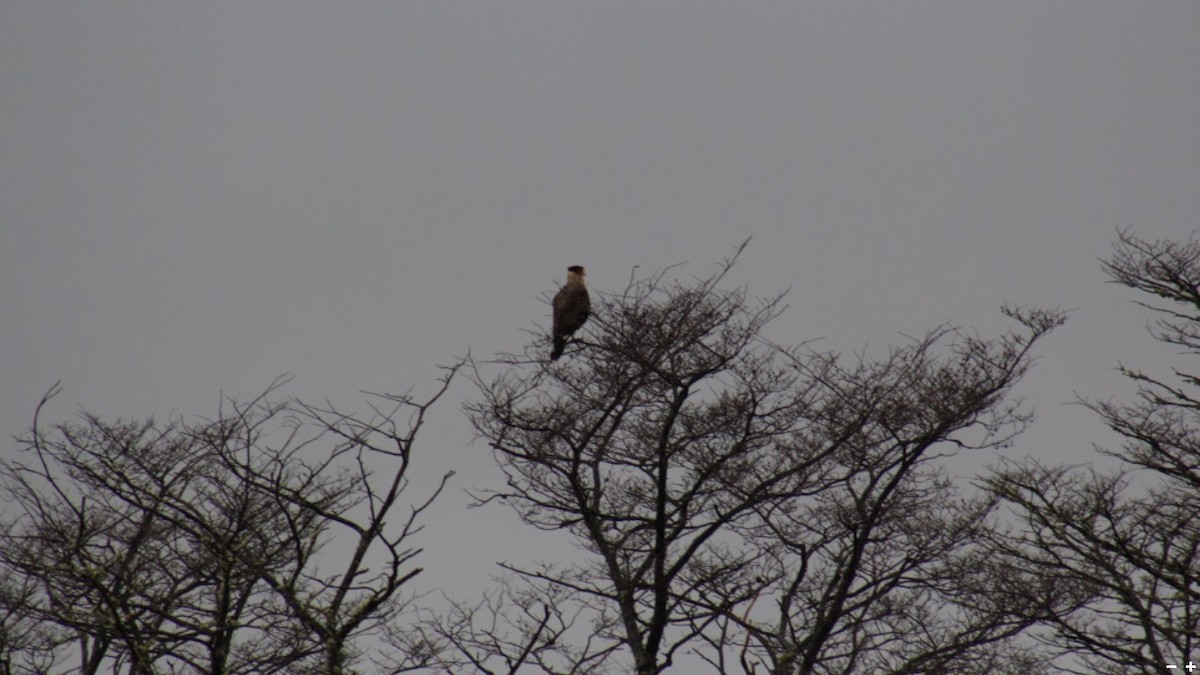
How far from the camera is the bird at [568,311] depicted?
30.7 feet

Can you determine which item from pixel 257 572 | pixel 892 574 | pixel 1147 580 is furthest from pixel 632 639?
pixel 257 572

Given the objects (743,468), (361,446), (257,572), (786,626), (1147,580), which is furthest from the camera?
(786,626)

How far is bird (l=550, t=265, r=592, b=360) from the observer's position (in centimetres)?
934

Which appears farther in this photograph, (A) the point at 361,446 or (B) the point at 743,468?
(B) the point at 743,468

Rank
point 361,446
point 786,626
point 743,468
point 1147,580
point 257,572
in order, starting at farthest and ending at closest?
1. point 786,626
2. point 743,468
3. point 1147,580
4. point 361,446
5. point 257,572

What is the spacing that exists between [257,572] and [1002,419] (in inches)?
265

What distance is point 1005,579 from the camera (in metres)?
9.86

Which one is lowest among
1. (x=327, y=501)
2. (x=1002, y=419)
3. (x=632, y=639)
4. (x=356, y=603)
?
(x=356, y=603)

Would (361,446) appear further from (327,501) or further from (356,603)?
(356,603)

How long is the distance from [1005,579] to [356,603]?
21.3 ft

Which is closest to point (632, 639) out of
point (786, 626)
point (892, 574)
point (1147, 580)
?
point (786, 626)

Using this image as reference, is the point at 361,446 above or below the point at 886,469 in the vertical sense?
below

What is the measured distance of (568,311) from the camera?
33.9ft

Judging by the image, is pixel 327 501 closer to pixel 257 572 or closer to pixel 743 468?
pixel 257 572
